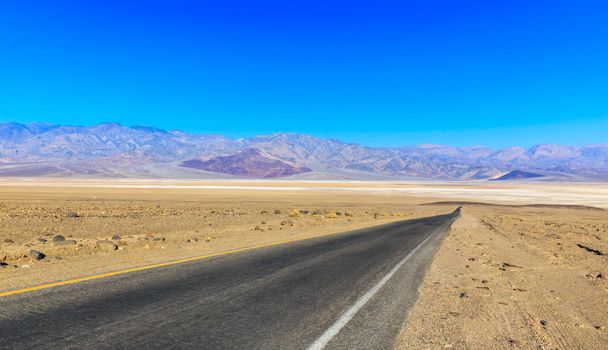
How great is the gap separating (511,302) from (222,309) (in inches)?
220

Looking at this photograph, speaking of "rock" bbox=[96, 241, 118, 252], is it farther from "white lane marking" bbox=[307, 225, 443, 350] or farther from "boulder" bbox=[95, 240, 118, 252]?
"white lane marking" bbox=[307, 225, 443, 350]

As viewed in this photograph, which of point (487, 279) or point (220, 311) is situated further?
point (487, 279)

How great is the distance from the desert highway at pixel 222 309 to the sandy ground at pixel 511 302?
1.71ft

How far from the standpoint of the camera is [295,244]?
17.6m

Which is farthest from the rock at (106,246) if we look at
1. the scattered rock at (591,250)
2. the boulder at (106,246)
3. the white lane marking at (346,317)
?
the scattered rock at (591,250)

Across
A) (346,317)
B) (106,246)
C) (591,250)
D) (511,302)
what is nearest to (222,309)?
(346,317)

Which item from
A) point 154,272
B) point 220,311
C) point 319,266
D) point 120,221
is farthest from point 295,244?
point 120,221

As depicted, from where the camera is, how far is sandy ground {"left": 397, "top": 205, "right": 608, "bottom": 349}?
21.6 ft

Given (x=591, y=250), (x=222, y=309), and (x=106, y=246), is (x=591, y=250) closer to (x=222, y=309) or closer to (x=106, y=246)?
(x=222, y=309)

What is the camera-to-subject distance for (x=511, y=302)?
889 cm

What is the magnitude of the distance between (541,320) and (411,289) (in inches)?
106

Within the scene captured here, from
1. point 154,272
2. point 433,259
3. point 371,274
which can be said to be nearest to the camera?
point 154,272

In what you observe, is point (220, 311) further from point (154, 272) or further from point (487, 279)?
point (487, 279)

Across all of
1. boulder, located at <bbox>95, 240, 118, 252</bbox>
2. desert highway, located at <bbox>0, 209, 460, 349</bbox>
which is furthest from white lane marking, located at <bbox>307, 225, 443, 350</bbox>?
boulder, located at <bbox>95, 240, 118, 252</bbox>
